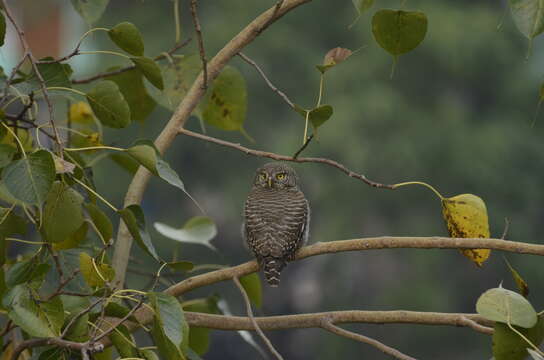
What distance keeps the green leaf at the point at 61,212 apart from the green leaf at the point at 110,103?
0.49ft

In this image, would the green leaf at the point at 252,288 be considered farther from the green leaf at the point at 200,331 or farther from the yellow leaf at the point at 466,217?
the yellow leaf at the point at 466,217

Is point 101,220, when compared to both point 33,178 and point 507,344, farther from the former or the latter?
point 507,344

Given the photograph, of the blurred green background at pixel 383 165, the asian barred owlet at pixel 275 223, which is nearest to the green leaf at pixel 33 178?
the asian barred owlet at pixel 275 223

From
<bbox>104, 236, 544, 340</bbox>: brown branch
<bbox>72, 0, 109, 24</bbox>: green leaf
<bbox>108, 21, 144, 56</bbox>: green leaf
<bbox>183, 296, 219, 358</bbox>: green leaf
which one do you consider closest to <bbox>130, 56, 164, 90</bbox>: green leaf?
<bbox>108, 21, 144, 56</bbox>: green leaf

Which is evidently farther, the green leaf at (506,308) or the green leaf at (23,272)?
the green leaf at (23,272)

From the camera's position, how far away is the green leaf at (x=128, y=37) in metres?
1.02

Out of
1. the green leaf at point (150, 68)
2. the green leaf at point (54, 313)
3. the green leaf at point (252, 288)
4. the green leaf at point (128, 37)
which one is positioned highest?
the green leaf at point (128, 37)

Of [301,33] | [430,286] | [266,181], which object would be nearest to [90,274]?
[266,181]

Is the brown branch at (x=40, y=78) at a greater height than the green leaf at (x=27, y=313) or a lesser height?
greater

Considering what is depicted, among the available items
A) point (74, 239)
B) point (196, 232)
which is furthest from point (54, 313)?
point (196, 232)

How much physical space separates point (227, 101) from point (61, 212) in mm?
391

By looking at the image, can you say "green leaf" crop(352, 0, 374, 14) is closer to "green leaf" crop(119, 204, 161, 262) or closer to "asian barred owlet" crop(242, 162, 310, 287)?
"green leaf" crop(119, 204, 161, 262)

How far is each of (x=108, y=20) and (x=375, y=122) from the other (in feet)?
15.0

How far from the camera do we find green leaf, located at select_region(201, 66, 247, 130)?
4.11 feet
